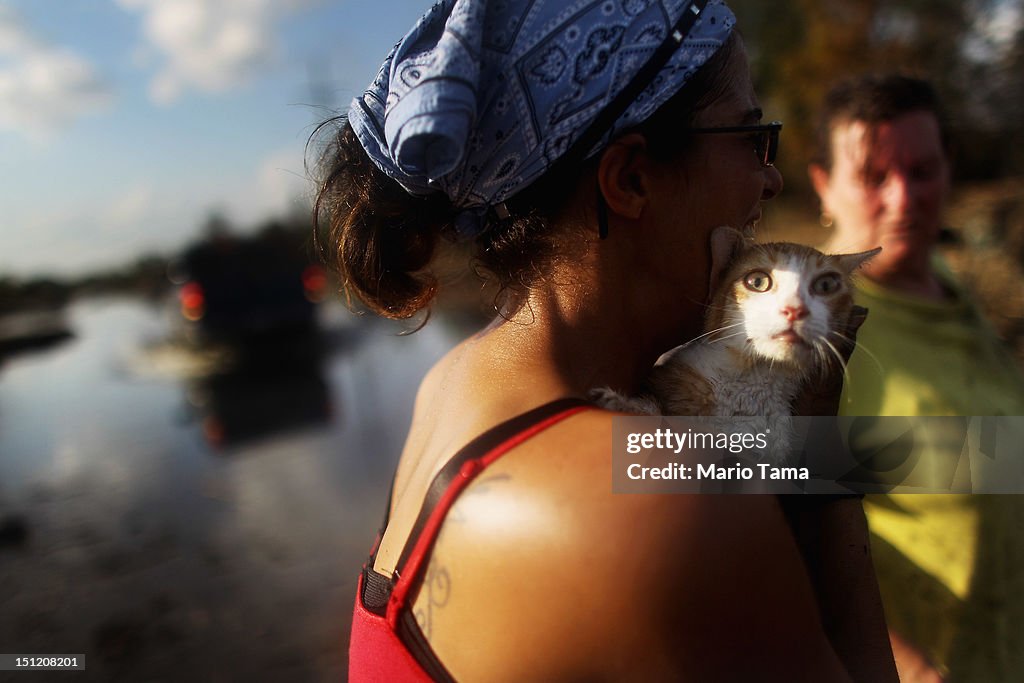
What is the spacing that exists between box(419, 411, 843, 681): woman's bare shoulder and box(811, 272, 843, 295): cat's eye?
552 mm

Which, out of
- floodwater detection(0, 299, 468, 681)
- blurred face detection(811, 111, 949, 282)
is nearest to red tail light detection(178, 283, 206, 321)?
floodwater detection(0, 299, 468, 681)

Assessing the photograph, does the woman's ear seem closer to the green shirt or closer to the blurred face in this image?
the green shirt

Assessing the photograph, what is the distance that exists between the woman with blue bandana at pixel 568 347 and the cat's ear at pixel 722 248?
17 mm

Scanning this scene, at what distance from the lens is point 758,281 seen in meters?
1.39

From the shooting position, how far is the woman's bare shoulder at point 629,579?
94 centimetres

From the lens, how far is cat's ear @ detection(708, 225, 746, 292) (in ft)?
4.47

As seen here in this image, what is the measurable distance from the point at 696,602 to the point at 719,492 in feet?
0.49

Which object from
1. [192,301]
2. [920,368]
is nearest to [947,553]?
[920,368]

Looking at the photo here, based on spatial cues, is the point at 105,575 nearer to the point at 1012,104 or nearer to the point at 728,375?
the point at 728,375

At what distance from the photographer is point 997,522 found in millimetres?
1896

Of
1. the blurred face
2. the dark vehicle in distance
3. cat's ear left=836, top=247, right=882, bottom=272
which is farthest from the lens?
the dark vehicle in distance

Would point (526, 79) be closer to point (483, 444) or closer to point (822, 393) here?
point (483, 444)

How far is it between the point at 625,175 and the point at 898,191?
5.24 ft

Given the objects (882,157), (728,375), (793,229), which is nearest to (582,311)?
(728,375)
